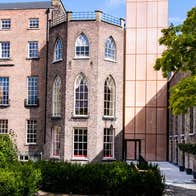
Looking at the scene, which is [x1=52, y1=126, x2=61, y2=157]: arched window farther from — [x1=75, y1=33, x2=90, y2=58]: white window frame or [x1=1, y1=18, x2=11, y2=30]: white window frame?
[x1=1, y1=18, x2=11, y2=30]: white window frame

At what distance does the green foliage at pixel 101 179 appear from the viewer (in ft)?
57.7

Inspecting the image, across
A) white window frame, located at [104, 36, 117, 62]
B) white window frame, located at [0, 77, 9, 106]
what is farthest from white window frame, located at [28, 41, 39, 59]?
white window frame, located at [104, 36, 117, 62]

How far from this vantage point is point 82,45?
40.3 m

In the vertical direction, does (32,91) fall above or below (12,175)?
above

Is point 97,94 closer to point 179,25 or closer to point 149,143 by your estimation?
point 149,143

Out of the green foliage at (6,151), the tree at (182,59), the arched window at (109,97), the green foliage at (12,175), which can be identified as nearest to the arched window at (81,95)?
the arched window at (109,97)

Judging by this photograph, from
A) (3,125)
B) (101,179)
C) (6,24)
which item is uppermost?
(6,24)

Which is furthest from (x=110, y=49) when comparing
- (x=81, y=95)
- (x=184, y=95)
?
(x=184, y=95)

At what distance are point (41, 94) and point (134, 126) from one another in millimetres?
10273

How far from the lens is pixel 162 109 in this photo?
155ft

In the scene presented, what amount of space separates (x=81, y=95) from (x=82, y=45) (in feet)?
14.7

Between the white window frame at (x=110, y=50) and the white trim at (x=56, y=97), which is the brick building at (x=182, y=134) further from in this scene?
the white trim at (x=56, y=97)

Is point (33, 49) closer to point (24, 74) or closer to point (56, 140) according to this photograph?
point (24, 74)

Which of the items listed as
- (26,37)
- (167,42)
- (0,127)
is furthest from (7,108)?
(167,42)
